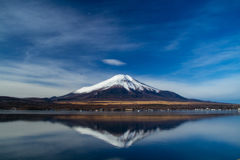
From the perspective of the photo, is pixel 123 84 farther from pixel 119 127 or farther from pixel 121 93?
pixel 119 127

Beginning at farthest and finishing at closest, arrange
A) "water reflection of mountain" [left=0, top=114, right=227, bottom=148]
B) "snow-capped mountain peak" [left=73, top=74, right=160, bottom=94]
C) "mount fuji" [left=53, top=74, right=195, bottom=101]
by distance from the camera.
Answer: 1. "snow-capped mountain peak" [left=73, top=74, right=160, bottom=94]
2. "mount fuji" [left=53, top=74, right=195, bottom=101]
3. "water reflection of mountain" [left=0, top=114, right=227, bottom=148]

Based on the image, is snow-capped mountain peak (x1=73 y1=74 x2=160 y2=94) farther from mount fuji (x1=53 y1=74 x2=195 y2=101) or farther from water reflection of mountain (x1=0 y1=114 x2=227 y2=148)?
water reflection of mountain (x1=0 y1=114 x2=227 y2=148)

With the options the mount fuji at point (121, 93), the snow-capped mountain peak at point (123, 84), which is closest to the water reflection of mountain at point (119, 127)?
the mount fuji at point (121, 93)

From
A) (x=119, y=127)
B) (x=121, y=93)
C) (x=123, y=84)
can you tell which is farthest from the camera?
(x=123, y=84)

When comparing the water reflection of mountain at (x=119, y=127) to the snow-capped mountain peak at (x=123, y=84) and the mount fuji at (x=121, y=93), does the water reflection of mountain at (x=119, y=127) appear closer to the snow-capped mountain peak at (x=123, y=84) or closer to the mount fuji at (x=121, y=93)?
the mount fuji at (x=121, y=93)

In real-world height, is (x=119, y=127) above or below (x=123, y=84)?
below

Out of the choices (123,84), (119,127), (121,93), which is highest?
(123,84)

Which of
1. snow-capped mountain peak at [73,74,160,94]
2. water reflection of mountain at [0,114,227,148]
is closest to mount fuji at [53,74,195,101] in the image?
snow-capped mountain peak at [73,74,160,94]

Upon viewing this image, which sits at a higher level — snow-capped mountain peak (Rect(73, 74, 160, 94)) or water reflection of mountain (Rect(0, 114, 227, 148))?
snow-capped mountain peak (Rect(73, 74, 160, 94))

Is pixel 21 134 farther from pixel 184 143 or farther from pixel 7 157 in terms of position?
pixel 184 143

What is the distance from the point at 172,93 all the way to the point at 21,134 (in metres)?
166

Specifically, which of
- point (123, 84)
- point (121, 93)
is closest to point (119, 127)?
point (121, 93)

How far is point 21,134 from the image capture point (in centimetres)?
2150

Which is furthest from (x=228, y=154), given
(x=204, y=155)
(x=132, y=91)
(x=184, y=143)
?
(x=132, y=91)
